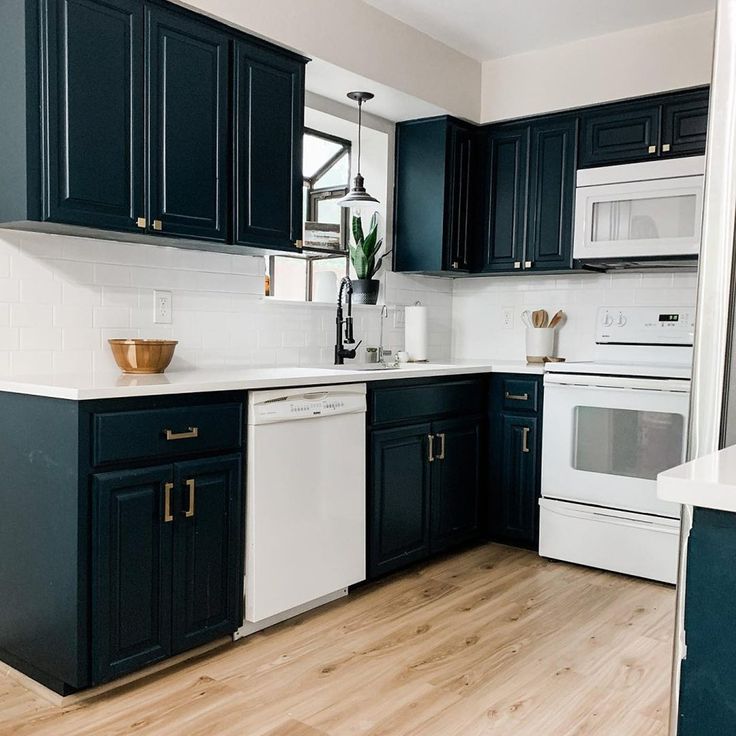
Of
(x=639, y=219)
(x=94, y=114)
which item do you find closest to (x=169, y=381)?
(x=94, y=114)

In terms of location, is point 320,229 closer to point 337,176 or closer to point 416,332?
point 337,176

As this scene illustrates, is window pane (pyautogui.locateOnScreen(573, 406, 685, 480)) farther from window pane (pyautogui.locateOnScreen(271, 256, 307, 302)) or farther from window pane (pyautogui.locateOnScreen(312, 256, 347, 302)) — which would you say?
window pane (pyautogui.locateOnScreen(271, 256, 307, 302))

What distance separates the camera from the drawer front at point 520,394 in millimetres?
3777

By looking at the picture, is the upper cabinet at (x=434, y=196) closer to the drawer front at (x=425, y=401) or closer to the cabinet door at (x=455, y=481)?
the drawer front at (x=425, y=401)

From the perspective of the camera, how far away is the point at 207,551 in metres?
2.51

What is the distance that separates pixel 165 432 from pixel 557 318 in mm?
2489

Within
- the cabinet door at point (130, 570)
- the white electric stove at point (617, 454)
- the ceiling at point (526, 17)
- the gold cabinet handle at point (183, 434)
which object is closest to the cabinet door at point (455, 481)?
the white electric stove at point (617, 454)

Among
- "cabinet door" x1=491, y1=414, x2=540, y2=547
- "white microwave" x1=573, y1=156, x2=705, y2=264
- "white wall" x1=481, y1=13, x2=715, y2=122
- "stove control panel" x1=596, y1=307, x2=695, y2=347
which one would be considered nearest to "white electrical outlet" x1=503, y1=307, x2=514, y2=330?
"stove control panel" x1=596, y1=307, x2=695, y2=347

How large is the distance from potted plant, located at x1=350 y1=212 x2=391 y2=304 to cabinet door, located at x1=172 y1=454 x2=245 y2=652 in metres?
1.53

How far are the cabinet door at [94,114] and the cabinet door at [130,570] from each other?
2.80ft

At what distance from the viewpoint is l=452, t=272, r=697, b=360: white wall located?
154 inches

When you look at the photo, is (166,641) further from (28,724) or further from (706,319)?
(706,319)

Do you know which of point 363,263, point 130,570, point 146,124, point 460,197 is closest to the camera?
point 130,570

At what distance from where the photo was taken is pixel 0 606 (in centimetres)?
246
